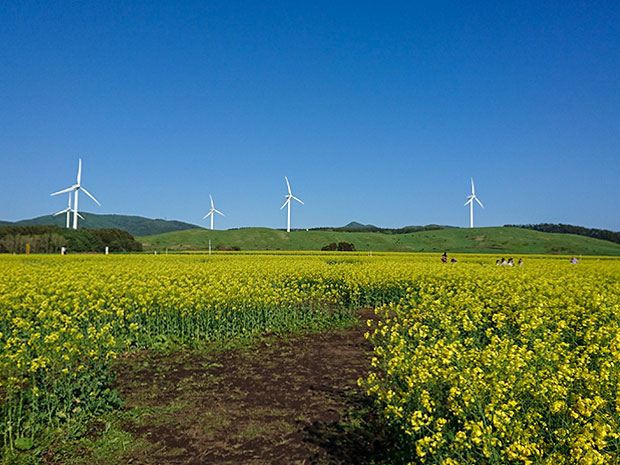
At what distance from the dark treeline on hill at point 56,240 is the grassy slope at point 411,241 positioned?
71.5 ft

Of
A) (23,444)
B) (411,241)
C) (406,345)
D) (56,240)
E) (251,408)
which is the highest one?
(411,241)

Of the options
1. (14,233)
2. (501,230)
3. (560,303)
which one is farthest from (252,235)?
(560,303)

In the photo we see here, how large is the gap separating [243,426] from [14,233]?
8954 centimetres

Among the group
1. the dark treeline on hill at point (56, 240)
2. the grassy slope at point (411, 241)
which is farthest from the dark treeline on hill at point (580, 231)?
the dark treeline on hill at point (56, 240)

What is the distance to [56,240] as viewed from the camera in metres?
74.8

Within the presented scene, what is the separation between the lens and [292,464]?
21.7 feet

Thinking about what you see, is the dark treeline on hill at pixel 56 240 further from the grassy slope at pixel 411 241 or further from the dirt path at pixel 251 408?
the dirt path at pixel 251 408

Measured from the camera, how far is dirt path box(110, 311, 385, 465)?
274 inches

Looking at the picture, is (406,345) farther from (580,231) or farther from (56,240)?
(580,231)

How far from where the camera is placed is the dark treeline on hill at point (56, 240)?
72000 mm

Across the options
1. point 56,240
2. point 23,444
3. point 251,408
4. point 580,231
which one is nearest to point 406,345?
point 251,408

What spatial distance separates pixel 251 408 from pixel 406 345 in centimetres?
341

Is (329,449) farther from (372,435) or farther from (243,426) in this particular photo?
(243,426)

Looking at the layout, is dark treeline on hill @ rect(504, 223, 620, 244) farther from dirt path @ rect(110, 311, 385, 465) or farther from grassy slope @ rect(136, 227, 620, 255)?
dirt path @ rect(110, 311, 385, 465)
